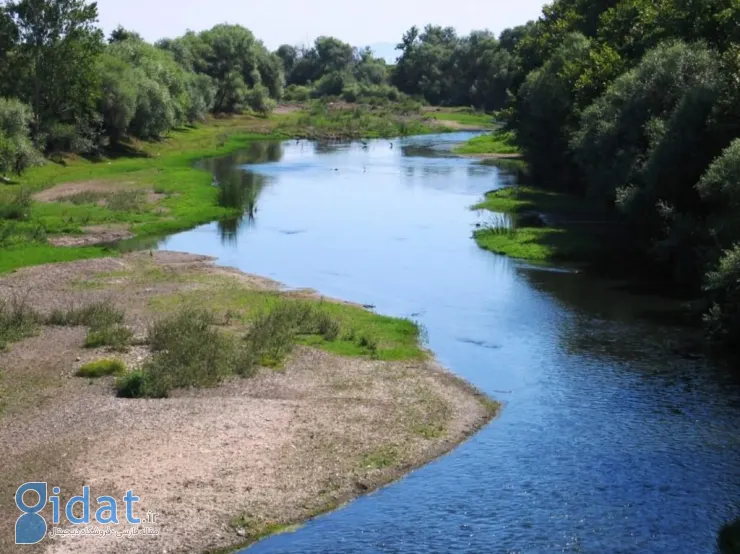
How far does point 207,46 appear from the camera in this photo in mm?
139000

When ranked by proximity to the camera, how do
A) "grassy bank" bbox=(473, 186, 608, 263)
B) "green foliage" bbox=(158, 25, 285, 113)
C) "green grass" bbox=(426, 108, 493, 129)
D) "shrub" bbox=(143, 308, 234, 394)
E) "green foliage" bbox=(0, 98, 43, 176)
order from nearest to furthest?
"shrub" bbox=(143, 308, 234, 394)
"grassy bank" bbox=(473, 186, 608, 263)
"green foliage" bbox=(0, 98, 43, 176)
"green foliage" bbox=(158, 25, 285, 113)
"green grass" bbox=(426, 108, 493, 129)

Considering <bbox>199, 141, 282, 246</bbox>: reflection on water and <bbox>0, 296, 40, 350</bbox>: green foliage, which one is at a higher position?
<bbox>199, 141, 282, 246</bbox>: reflection on water

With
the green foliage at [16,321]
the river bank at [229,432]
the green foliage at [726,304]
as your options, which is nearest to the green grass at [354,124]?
the green foliage at [16,321]

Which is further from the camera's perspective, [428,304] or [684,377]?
[428,304]

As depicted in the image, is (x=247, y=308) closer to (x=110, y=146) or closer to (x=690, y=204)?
(x=690, y=204)

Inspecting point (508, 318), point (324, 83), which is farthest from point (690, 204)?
point (324, 83)

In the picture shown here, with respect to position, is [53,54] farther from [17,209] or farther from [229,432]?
[229,432]

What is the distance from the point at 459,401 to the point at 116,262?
23.9 metres

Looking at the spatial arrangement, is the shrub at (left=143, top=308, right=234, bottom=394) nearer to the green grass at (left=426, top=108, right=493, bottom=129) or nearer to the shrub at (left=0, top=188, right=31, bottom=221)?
the shrub at (left=0, top=188, right=31, bottom=221)

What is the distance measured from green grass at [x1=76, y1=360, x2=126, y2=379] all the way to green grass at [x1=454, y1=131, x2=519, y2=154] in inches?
2958

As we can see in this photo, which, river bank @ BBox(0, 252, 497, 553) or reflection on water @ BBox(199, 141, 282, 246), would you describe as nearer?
river bank @ BBox(0, 252, 497, 553)

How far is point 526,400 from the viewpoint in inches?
1121

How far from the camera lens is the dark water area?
2022 cm

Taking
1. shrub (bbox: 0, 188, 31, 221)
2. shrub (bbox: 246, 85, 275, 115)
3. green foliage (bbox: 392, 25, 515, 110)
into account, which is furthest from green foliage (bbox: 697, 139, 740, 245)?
green foliage (bbox: 392, 25, 515, 110)
